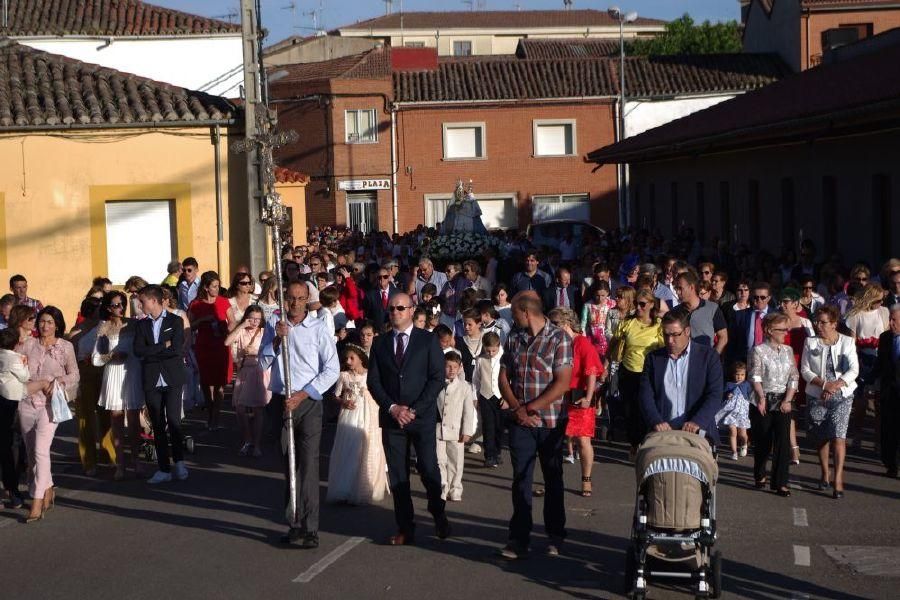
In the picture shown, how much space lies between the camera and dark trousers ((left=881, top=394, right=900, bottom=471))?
12969 millimetres

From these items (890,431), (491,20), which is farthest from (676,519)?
(491,20)

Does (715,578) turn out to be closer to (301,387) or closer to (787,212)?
(301,387)

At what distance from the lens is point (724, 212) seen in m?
33.2

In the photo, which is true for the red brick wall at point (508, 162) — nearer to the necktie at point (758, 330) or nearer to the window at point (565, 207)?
the window at point (565, 207)

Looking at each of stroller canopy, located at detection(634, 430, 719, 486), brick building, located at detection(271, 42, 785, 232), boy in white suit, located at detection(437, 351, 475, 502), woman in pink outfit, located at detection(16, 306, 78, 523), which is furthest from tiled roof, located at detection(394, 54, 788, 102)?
stroller canopy, located at detection(634, 430, 719, 486)

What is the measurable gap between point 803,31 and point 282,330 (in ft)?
151

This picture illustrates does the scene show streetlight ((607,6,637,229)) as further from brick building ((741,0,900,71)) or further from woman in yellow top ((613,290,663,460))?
woman in yellow top ((613,290,663,460))

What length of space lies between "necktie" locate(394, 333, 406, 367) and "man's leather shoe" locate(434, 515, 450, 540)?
1.19 m

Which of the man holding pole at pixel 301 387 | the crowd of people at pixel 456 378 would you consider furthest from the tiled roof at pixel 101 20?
the man holding pole at pixel 301 387

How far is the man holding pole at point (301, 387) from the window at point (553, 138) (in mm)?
45915

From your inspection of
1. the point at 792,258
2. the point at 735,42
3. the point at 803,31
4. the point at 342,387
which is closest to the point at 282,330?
the point at 342,387

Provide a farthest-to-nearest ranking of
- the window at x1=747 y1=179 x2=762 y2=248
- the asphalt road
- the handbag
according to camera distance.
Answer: the window at x1=747 y1=179 x2=762 y2=248, the handbag, the asphalt road

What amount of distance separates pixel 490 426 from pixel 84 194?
11545 millimetres

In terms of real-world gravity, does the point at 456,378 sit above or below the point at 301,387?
below
